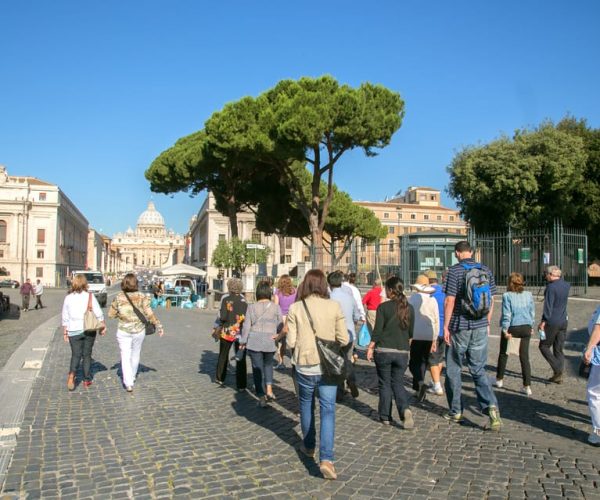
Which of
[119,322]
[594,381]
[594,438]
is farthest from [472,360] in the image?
[119,322]

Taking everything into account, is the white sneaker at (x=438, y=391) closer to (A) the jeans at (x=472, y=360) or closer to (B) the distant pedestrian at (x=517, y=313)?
(B) the distant pedestrian at (x=517, y=313)

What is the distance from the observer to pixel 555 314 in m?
7.57

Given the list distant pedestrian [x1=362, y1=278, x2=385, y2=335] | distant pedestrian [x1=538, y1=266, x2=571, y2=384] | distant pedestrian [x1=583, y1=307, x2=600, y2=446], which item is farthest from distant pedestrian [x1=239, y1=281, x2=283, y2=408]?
distant pedestrian [x1=538, y1=266, x2=571, y2=384]

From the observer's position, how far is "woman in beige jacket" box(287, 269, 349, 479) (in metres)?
4.23

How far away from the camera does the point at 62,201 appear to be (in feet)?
255

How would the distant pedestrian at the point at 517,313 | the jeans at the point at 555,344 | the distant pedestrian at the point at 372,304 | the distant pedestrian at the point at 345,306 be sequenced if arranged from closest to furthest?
1. the distant pedestrian at the point at 345,306
2. the distant pedestrian at the point at 517,313
3. the jeans at the point at 555,344
4. the distant pedestrian at the point at 372,304

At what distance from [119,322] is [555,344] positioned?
5887mm

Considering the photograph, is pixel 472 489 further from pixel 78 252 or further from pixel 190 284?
pixel 78 252

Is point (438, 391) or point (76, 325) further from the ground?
point (76, 325)

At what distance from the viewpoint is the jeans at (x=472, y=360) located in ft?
18.0

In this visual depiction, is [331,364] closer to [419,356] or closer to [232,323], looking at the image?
[419,356]

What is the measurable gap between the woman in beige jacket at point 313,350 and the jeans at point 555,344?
14.2 feet

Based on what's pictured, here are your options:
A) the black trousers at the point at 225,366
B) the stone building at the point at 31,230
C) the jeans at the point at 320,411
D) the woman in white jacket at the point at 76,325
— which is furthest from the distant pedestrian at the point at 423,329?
the stone building at the point at 31,230

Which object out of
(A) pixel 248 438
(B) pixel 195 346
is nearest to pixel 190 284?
(B) pixel 195 346
